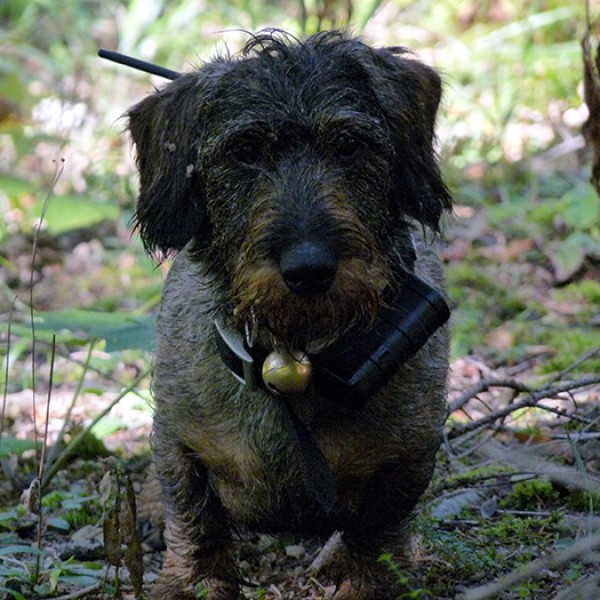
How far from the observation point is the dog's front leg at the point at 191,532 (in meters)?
3.66

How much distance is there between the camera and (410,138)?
339 cm

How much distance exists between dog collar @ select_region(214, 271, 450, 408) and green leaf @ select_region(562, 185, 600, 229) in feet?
13.5

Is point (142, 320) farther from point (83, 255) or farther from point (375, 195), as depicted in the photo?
point (83, 255)

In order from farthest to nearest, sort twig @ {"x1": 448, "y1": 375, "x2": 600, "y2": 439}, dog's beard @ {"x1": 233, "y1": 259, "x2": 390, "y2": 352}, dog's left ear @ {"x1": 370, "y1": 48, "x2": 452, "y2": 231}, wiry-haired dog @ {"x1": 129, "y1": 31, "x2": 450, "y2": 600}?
twig @ {"x1": 448, "y1": 375, "x2": 600, "y2": 439} → dog's left ear @ {"x1": 370, "y1": 48, "x2": 452, "y2": 231} → wiry-haired dog @ {"x1": 129, "y1": 31, "x2": 450, "y2": 600} → dog's beard @ {"x1": 233, "y1": 259, "x2": 390, "y2": 352}

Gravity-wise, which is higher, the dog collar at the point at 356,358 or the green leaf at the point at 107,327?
the dog collar at the point at 356,358

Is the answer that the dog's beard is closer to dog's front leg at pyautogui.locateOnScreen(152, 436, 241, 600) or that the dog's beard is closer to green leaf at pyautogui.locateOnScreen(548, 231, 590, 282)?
dog's front leg at pyautogui.locateOnScreen(152, 436, 241, 600)

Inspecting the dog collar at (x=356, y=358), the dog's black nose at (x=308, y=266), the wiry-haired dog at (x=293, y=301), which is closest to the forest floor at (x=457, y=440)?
the wiry-haired dog at (x=293, y=301)

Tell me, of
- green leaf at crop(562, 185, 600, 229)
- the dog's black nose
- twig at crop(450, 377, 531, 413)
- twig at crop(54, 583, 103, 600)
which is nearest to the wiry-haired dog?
the dog's black nose

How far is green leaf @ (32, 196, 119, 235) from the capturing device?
6.93 meters

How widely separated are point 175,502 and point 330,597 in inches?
24.3

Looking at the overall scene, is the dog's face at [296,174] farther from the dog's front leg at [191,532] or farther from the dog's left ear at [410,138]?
the dog's front leg at [191,532]

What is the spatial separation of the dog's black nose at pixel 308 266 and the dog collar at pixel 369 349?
325mm

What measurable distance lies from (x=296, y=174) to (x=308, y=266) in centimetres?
37

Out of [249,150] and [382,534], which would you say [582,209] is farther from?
[249,150]
